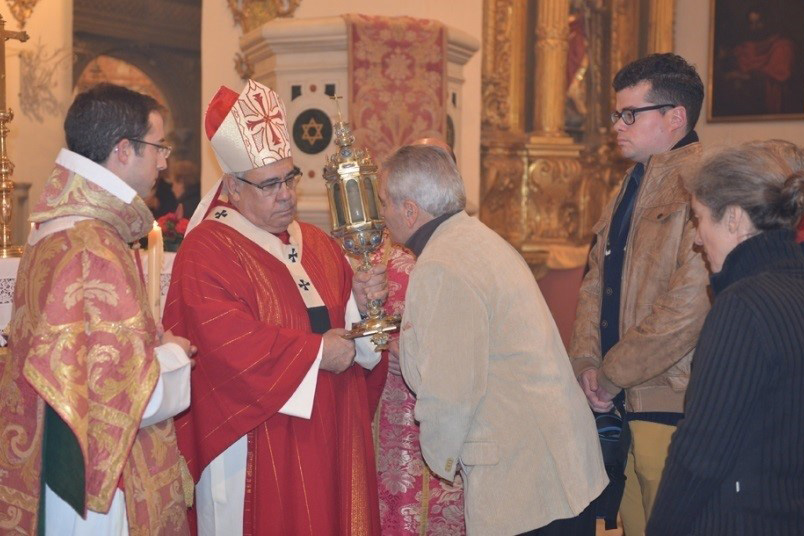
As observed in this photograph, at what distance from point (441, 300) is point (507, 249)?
0.32 metres

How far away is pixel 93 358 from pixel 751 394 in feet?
4.95

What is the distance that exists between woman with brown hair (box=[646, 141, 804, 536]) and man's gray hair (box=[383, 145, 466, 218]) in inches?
35.0

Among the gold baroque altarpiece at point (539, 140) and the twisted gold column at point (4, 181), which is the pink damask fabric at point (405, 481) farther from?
the gold baroque altarpiece at point (539, 140)

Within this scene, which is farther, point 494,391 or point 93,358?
point 494,391

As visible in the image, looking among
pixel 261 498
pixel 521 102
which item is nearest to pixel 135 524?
pixel 261 498

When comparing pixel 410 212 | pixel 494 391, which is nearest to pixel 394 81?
pixel 410 212

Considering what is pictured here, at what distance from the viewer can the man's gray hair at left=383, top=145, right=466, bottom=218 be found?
2871 millimetres

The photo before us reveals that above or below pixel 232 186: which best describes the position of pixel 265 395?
below

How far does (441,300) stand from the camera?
2.60m

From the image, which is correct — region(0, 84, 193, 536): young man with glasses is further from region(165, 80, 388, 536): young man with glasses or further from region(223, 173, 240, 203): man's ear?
region(223, 173, 240, 203): man's ear

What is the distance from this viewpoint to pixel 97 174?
Result: 2504mm

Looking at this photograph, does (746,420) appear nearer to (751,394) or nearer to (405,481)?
(751,394)

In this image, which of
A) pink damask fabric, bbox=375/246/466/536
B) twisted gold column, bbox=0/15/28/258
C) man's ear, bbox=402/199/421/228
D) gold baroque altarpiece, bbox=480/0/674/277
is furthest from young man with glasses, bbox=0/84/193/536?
gold baroque altarpiece, bbox=480/0/674/277

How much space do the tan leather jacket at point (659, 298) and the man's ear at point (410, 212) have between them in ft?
2.67
